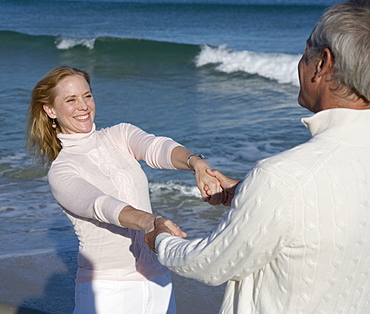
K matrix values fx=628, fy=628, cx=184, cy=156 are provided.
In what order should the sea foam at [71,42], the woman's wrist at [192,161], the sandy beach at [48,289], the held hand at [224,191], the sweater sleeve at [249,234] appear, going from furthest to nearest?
the sea foam at [71,42] < the sandy beach at [48,289] < the woman's wrist at [192,161] < the held hand at [224,191] < the sweater sleeve at [249,234]

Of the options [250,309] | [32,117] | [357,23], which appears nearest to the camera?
[357,23]

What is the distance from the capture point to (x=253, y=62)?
56.0 ft

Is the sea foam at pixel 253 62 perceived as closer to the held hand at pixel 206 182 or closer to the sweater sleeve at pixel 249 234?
the held hand at pixel 206 182

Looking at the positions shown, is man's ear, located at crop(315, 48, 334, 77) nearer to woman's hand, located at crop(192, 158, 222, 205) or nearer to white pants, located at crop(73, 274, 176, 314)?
woman's hand, located at crop(192, 158, 222, 205)

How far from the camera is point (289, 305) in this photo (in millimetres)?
1821

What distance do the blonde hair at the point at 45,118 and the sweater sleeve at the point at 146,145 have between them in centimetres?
30

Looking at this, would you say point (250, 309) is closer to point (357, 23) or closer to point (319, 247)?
point (319, 247)

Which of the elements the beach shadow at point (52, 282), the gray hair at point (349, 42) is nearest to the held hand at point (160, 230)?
the gray hair at point (349, 42)

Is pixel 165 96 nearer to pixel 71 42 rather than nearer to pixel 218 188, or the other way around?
pixel 71 42

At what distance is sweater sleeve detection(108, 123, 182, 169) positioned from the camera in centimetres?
298

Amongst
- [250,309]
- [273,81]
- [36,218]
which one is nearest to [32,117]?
[250,309]

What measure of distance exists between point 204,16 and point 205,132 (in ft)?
86.8

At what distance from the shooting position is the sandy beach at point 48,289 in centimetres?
417

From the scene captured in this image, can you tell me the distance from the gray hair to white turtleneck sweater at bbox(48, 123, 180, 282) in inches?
50.3
